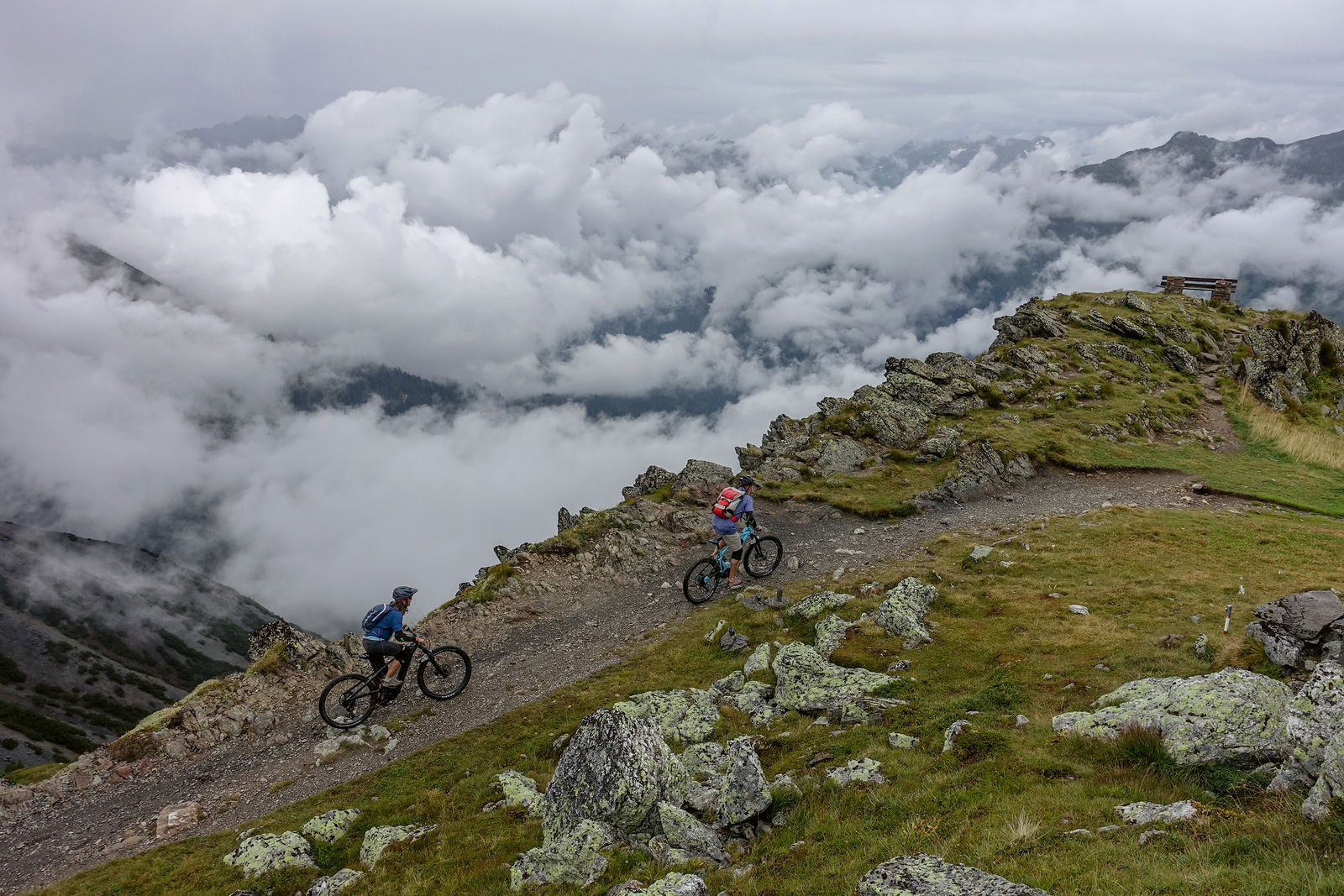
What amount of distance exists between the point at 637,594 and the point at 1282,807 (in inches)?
920

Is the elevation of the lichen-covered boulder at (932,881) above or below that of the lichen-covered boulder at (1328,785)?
below

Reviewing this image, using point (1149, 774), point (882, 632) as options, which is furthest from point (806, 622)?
point (1149, 774)

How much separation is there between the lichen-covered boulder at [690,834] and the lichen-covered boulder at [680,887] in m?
1.16

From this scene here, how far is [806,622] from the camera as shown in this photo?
21.7 meters

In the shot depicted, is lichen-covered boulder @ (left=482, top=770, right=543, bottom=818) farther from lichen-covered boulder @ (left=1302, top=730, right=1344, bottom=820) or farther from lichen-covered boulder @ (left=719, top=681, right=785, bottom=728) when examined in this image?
lichen-covered boulder @ (left=1302, top=730, right=1344, bottom=820)

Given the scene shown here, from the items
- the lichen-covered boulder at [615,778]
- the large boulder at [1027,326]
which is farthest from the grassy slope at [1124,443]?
the lichen-covered boulder at [615,778]

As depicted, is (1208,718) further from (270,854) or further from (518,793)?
(270,854)

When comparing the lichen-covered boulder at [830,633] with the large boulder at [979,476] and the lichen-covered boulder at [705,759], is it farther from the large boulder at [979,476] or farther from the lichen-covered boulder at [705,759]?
the large boulder at [979,476]

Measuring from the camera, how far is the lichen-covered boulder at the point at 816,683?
51.2 feet

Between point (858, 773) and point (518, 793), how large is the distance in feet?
25.1

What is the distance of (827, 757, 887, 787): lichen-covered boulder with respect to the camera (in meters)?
11.3

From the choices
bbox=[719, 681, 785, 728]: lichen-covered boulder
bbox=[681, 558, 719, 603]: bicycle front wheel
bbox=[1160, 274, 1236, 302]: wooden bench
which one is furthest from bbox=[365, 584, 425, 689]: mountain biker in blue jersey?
bbox=[1160, 274, 1236, 302]: wooden bench

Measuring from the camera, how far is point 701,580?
2664cm

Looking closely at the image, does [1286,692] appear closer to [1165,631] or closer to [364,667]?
[1165,631]
